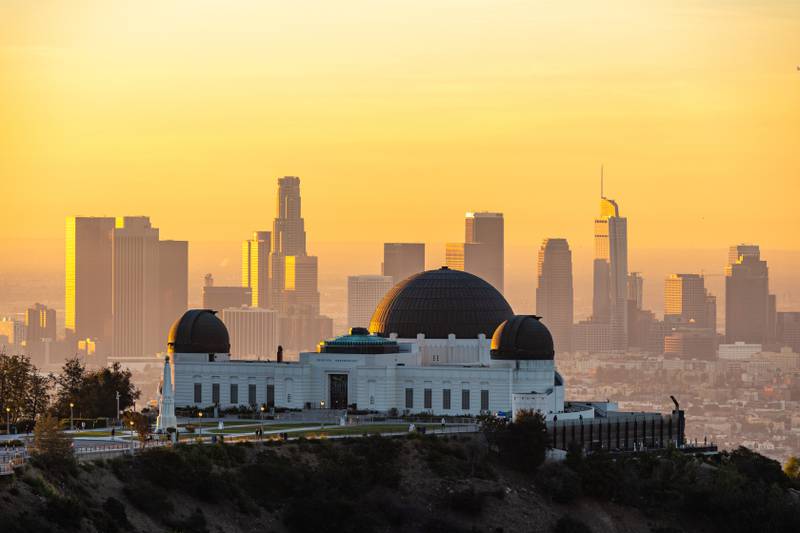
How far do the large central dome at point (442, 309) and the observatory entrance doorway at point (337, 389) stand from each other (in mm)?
11202

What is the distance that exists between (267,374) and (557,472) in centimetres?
3635

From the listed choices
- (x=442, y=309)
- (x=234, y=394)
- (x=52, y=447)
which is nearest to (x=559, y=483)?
(x=52, y=447)

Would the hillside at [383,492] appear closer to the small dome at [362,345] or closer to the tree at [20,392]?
the small dome at [362,345]

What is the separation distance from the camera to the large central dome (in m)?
172

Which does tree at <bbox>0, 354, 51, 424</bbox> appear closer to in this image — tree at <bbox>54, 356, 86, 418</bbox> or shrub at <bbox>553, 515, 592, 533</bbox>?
tree at <bbox>54, 356, 86, 418</bbox>

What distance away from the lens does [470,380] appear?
15925cm

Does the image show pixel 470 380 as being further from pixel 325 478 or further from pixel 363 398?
pixel 325 478

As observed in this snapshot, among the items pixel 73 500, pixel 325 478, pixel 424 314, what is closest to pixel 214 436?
pixel 325 478

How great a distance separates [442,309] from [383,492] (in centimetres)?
4622

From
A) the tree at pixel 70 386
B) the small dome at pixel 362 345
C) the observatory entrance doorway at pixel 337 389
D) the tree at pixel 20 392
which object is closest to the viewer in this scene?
the tree at pixel 20 392

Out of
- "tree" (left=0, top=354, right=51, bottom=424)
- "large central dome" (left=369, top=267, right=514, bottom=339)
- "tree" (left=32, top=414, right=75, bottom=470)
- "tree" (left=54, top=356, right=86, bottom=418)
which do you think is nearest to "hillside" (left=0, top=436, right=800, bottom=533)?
"tree" (left=32, top=414, right=75, bottom=470)

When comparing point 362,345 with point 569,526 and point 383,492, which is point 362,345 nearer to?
point 383,492

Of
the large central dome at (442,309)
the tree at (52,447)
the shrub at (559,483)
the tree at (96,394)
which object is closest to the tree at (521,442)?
the shrub at (559,483)

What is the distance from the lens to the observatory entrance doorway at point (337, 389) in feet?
537
